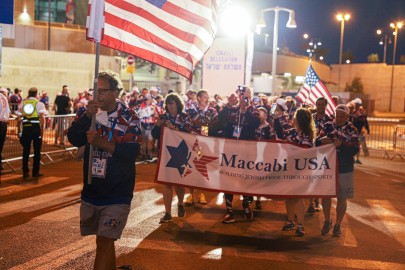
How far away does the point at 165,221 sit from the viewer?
8.88 m

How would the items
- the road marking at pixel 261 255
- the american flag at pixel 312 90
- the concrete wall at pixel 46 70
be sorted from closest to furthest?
the road marking at pixel 261 255
the american flag at pixel 312 90
the concrete wall at pixel 46 70

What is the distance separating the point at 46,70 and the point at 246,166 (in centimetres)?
2622


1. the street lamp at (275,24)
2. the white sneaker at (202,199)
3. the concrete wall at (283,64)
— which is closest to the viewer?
the white sneaker at (202,199)

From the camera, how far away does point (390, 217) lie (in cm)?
995

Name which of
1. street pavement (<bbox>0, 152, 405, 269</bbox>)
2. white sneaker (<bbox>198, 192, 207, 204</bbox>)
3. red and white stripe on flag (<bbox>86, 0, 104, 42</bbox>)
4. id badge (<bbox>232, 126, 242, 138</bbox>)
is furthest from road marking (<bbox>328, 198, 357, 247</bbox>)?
red and white stripe on flag (<bbox>86, 0, 104, 42</bbox>)

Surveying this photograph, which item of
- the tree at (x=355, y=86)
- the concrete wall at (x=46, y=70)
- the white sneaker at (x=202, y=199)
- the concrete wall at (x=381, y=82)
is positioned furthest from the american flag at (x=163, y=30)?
the concrete wall at (x=381, y=82)

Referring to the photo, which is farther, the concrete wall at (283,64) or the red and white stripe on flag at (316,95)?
Answer: the concrete wall at (283,64)

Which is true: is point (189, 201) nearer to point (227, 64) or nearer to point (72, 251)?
point (72, 251)

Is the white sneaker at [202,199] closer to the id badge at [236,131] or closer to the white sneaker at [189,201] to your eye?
the white sneaker at [189,201]

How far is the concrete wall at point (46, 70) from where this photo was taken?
3219cm

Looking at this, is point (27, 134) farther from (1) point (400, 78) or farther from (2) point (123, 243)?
(1) point (400, 78)

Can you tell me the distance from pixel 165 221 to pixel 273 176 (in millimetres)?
1784

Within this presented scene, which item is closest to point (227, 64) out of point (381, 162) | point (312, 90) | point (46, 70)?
point (312, 90)

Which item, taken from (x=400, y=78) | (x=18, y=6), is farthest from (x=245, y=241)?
(x=400, y=78)
